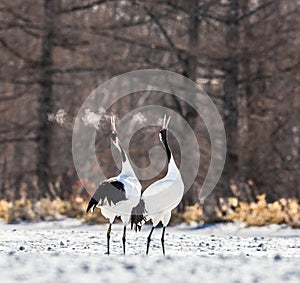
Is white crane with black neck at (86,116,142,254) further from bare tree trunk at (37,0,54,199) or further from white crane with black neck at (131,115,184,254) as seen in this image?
bare tree trunk at (37,0,54,199)

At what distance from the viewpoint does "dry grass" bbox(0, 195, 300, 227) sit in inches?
673

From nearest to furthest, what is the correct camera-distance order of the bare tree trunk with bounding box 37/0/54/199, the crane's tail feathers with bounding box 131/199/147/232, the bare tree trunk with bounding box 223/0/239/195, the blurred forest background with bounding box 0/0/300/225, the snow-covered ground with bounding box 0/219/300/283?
the snow-covered ground with bounding box 0/219/300/283 → the crane's tail feathers with bounding box 131/199/147/232 → the bare tree trunk with bounding box 223/0/239/195 → the blurred forest background with bounding box 0/0/300/225 → the bare tree trunk with bounding box 37/0/54/199

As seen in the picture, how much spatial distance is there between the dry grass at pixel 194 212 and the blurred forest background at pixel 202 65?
0.38 meters

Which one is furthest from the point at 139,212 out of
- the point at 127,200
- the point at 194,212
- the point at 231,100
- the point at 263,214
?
the point at 231,100

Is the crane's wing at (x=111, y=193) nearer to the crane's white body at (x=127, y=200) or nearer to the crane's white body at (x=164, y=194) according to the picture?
the crane's white body at (x=127, y=200)

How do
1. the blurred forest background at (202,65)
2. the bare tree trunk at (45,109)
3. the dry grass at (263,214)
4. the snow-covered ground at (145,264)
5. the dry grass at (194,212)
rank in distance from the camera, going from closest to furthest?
the snow-covered ground at (145,264) → the dry grass at (263,214) → the dry grass at (194,212) → the blurred forest background at (202,65) → the bare tree trunk at (45,109)

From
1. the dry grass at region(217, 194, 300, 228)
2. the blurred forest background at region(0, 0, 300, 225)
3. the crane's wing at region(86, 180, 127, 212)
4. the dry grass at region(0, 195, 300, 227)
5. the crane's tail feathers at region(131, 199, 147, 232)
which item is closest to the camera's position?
the crane's wing at region(86, 180, 127, 212)

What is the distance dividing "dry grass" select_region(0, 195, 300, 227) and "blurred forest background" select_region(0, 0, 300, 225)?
383mm

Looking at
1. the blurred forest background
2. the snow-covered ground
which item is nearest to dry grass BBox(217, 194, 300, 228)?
the blurred forest background

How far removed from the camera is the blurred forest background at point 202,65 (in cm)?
2002

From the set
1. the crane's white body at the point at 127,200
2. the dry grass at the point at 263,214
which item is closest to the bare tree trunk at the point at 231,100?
the dry grass at the point at 263,214

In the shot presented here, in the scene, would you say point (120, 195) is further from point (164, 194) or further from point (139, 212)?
point (164, 194)

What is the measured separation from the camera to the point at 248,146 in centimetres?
2155

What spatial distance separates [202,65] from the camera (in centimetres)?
2036
